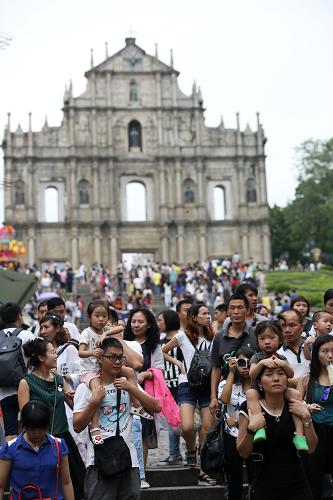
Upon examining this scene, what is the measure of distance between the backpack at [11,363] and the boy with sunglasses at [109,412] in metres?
1.67

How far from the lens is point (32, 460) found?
16.5 ft

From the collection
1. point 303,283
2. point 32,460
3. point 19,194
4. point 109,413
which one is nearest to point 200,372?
point 109,413

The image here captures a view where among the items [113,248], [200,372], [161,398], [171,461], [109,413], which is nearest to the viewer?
[109,413]

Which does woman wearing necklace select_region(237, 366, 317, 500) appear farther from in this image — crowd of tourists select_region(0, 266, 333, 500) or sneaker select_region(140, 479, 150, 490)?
sneaker select_region(140, 479, 150, 490)

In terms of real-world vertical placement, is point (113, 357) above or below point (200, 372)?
above

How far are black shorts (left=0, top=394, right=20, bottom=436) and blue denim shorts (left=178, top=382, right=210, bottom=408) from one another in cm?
161

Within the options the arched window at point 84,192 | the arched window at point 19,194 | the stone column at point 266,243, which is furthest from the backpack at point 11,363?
the stone column at point 266,243

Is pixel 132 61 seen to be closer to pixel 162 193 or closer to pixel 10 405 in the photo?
pixel 162 193

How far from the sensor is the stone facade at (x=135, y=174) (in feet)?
144

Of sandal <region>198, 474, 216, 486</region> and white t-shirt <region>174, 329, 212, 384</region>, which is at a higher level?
white t-shirt <region>174, 329, 212, 384</region>

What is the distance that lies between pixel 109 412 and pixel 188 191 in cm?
3970

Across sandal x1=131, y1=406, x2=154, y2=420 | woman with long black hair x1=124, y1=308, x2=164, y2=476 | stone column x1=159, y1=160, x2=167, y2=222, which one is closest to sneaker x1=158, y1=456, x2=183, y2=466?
woman with long black hair x1=124, y1=308, x2=164, y2=476

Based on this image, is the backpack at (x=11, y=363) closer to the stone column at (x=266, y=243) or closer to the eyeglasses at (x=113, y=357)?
the eyeglasses at (x=113, y=357)

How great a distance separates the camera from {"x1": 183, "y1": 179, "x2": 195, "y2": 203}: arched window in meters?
44.8
